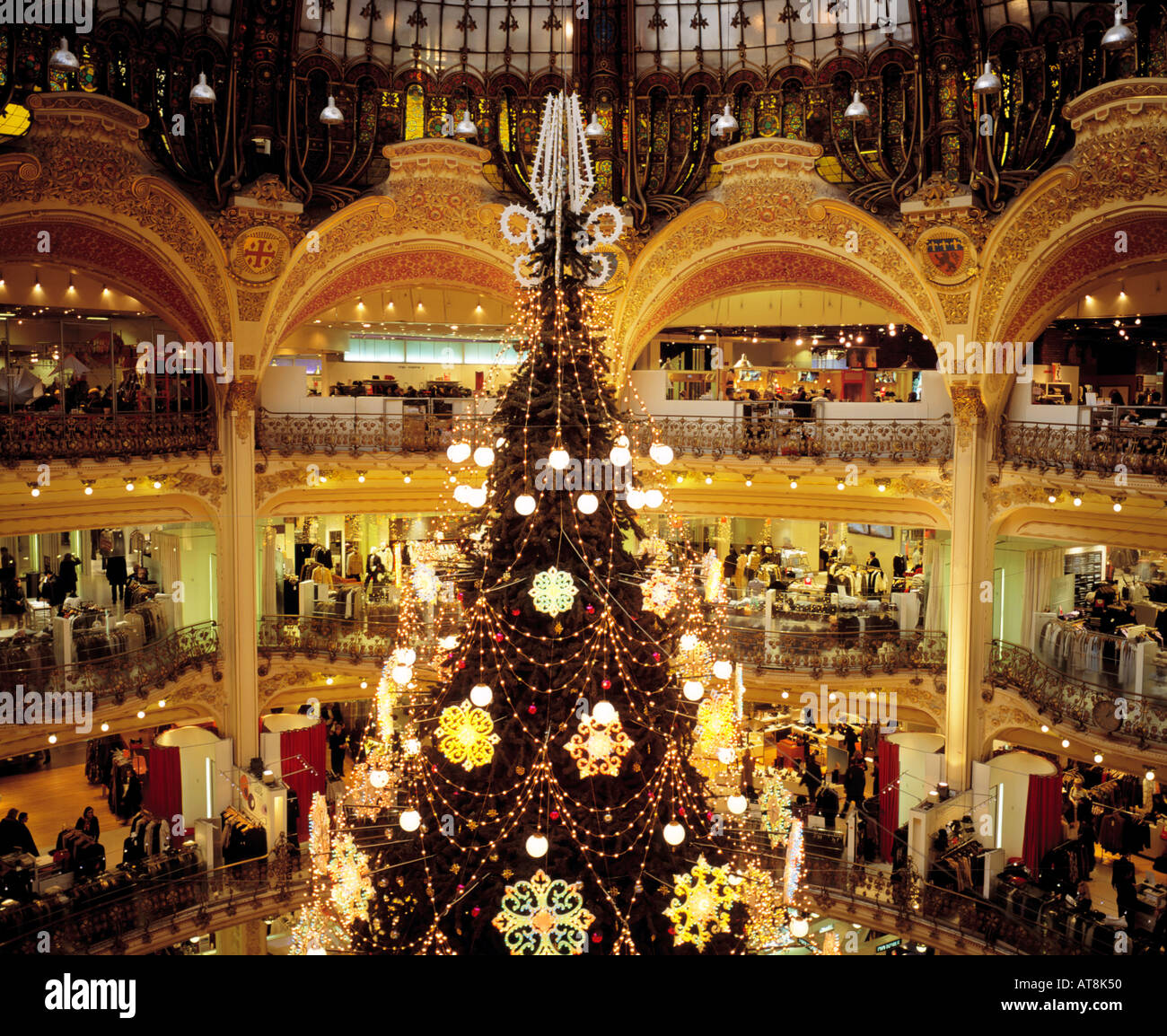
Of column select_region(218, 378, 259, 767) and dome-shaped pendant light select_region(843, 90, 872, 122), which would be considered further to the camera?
column select_region(218, 378, 259, 767)

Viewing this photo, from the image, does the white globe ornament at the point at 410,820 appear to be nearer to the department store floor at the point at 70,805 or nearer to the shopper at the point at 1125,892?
the shopper at the point at 1125,892

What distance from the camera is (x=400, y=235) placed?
19.4 m

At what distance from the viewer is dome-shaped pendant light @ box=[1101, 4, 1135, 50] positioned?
13816 mm

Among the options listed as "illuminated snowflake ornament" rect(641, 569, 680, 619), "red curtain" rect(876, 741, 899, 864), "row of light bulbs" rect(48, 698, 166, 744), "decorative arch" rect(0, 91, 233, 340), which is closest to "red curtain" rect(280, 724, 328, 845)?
"row of light bulbs" rect(48, 698, 166, 744)

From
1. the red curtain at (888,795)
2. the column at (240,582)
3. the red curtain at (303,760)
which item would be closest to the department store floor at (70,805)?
the red curtain at (303,760)

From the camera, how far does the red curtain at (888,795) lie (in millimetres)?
17656

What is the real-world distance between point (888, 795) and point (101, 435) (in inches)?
530

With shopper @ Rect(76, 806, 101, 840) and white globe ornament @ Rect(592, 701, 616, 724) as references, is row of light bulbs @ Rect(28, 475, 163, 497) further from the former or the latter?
white globe ornament @ Rect(592, 701, 616, 724)

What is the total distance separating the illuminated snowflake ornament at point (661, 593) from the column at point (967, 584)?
955 cm

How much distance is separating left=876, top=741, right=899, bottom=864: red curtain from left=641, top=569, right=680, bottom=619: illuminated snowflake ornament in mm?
8955

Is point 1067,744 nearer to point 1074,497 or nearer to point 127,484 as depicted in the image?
point 1074,497

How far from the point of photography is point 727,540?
80.7 ft

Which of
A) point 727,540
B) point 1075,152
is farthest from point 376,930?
point 727,540

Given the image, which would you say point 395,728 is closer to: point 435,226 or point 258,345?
point 258,345
